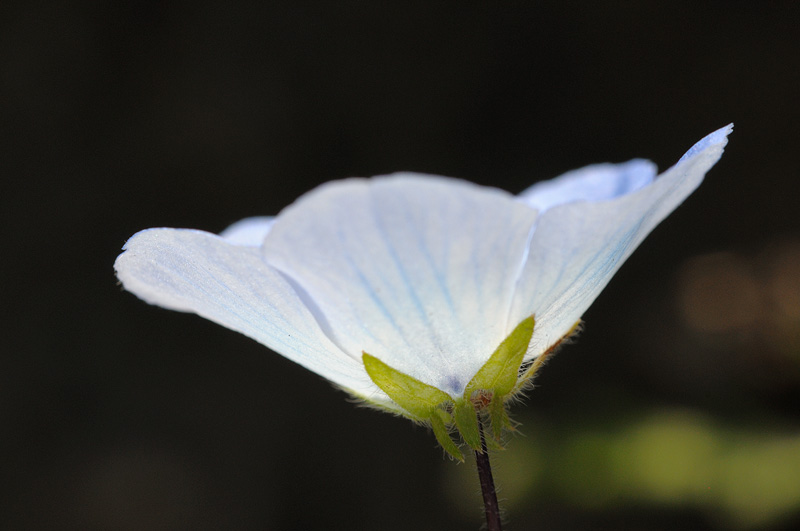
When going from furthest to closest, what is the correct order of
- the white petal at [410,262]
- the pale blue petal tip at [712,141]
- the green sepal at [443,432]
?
1. the green sepal at [443,432]
2. the pale blue petal tip at [712,141]
3. the white petal at [410,262]

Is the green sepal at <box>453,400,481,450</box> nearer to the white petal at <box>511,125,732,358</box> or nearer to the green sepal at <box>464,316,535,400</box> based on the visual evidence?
the green sepal at <box>464,316,535,400</box>

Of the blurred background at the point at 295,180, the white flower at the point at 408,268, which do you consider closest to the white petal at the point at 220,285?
the white flower at the point at 408,268

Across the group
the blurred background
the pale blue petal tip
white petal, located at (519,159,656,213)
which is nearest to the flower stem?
the pale blue petal tip

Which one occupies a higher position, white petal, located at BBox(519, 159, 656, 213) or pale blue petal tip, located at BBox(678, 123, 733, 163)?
pale blue petal tip, located at BBox(678, 123, 733, 163)

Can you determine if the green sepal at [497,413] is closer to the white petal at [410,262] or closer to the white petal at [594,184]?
the white petal at [410,262]

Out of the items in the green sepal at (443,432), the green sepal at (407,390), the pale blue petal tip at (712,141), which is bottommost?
the green sepal at (443,432)

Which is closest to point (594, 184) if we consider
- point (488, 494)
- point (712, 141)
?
point (712, 141)

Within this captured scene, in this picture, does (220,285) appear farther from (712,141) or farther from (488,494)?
(712,141)
